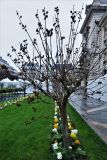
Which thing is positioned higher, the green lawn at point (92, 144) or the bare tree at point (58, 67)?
the bare tree at point (58, 67)

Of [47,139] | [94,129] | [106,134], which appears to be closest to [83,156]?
[47,139]

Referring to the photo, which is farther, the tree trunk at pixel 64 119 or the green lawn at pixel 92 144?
the green lawn at pixel 92 144

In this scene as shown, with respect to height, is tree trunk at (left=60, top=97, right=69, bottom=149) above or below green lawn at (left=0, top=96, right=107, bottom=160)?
above

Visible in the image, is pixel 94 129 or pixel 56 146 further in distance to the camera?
pixel 94 129

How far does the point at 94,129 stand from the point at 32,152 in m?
4.44

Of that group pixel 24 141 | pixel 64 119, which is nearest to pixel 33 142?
pixel 24 141

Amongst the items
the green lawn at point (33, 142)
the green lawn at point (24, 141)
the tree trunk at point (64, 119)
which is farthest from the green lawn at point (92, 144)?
the green lawn at point (24, 141)

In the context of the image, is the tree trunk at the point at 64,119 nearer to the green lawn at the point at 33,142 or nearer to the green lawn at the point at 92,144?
the green lawn at the point at 33,142

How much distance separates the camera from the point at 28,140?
10.1 m

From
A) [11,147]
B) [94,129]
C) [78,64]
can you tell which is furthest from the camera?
[94,129]

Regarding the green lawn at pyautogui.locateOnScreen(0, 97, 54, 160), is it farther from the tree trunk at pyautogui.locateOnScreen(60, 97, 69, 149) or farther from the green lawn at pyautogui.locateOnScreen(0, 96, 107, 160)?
the tree trunk at pyautogui.locateOnScreen(60, 97, 69, 149)

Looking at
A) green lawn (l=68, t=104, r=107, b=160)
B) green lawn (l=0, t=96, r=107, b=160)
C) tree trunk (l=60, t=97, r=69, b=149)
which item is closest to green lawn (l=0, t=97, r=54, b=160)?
green lawn (l=0, t=96, r=107, b=160)

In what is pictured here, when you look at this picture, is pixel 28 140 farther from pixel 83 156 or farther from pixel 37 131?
pixel 83 156

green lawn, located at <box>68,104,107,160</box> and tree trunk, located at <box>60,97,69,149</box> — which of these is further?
green lawn, located at <box>68,104,107,160</box>
